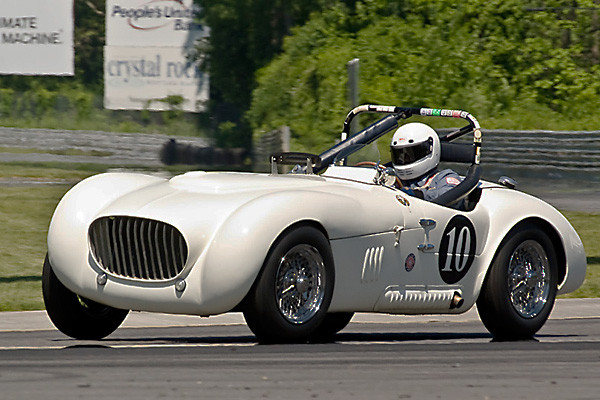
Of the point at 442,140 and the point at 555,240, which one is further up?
the point at 442,140

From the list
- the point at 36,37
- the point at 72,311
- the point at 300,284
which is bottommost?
the point at 36,37

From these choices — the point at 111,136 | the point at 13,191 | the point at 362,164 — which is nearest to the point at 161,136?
the point at 111,136

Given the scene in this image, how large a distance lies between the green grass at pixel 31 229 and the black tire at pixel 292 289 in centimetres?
415

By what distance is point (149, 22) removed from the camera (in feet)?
83.5

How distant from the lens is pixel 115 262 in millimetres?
7340

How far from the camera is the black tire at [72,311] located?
308 inches

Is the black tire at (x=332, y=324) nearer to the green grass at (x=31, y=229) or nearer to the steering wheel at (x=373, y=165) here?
the steering wheel at (x=373, y=165)

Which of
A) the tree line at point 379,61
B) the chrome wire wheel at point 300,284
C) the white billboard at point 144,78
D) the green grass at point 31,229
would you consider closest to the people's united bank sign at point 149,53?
the white billboard at point 144,78

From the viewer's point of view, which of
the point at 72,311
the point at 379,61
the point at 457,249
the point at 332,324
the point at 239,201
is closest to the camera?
the point at 239,201

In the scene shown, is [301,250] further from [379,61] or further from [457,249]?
[379,61]

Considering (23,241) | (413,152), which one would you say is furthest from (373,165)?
(23,241)

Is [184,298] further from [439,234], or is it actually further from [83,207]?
[439,234]

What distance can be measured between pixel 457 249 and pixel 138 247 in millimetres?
2258

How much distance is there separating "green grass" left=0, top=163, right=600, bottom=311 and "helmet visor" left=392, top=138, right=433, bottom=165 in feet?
12.2
